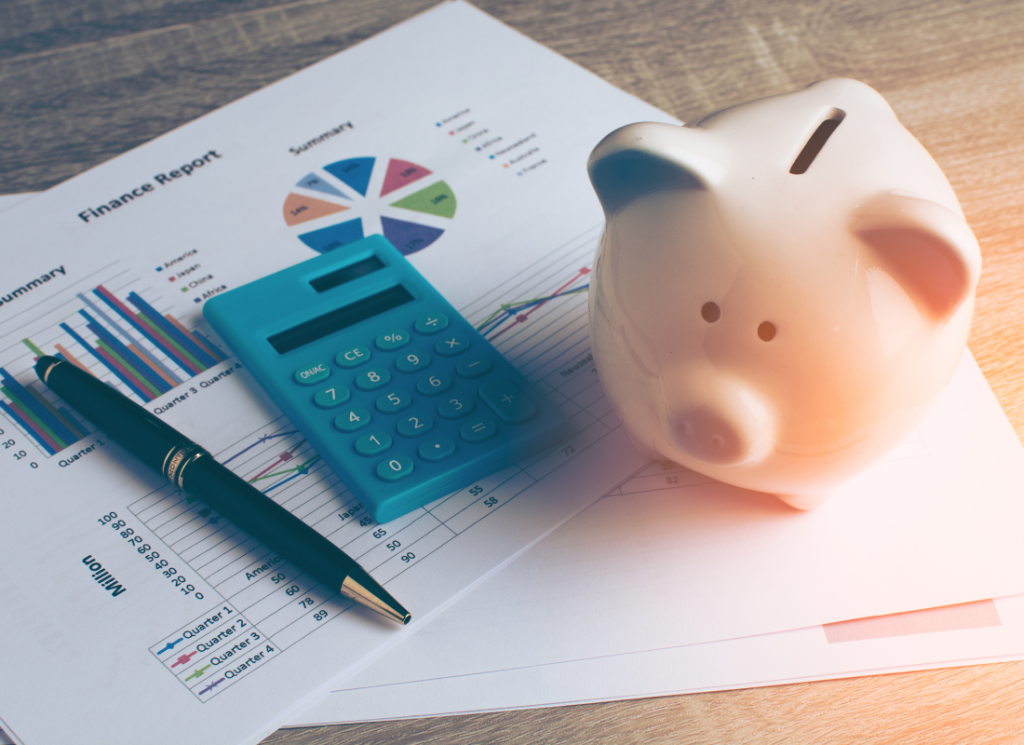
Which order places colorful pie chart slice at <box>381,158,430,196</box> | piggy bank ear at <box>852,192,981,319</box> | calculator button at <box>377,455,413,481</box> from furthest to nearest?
colorful pie chart slice at <box>381,158,430,196</box> < calculator button at <box>377,455,413,481</box> < piggy bank ear at <box>852,192,981,319</box>

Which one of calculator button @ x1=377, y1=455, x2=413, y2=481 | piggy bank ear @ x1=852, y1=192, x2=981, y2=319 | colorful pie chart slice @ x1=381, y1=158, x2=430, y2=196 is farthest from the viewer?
colorful pie chart slice @ x1=381, y1=158, x2=430, y2=196

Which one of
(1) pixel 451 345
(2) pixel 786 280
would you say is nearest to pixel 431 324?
(1) pixel 451 345

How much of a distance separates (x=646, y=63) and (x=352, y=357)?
1.44ft

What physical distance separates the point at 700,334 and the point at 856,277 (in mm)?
60

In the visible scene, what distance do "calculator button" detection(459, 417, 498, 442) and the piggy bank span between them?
112 millimetres

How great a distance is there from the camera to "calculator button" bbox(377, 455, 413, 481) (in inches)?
16.3

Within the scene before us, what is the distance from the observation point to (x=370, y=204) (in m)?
0.60

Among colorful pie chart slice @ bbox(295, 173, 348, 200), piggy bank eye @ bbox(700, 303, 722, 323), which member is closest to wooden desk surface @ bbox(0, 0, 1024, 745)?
colorful pie chart slice @ bbox(295, 173, 348, 200)

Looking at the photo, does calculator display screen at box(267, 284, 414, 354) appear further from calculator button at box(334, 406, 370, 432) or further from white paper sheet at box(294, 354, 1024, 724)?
white paper sheet at box(294, 354, 1024, 724)

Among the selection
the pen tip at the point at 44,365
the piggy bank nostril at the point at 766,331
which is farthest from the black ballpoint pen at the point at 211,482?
the piggy bank nostril at the point at 766,331

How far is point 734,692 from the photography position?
1.18 feet

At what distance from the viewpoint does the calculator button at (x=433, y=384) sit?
0.45m

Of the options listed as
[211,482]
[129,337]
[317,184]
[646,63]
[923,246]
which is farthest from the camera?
[646,63]

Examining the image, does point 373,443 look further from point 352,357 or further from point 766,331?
point 766,331
